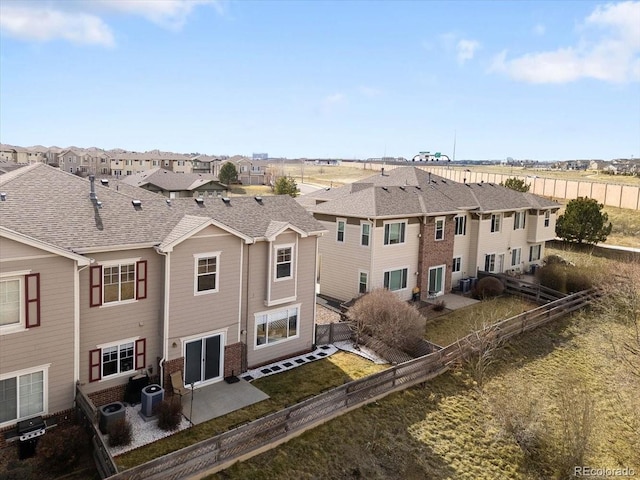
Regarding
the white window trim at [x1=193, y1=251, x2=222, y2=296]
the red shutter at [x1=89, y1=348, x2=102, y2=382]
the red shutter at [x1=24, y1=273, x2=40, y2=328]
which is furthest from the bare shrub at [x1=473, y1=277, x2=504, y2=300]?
the red shutter at [x1=24, y1=273, x2=40, y2=328]

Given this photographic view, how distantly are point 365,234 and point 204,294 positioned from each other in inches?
505

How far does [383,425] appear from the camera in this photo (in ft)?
59.2

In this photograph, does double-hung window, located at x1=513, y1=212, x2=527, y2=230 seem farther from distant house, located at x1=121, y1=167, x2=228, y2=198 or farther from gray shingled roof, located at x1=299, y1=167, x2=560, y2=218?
distant house, located at x1=121, y1=167, x2=228, y2=198

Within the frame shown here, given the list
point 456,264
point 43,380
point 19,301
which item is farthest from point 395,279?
point 19,301

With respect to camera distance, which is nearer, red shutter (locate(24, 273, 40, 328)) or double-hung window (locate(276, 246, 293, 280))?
red shutter (locate(24, 273, 40, 328))

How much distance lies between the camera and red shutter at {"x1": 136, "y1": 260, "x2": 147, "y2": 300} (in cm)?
1706

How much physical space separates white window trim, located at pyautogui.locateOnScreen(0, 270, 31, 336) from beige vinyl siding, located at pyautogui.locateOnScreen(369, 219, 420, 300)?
18.4 meters

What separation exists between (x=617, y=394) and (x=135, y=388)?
21390 mm

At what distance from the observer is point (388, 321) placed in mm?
23688

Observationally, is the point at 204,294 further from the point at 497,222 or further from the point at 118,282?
the point at 497,222

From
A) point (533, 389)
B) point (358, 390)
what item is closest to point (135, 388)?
point (358, 390)

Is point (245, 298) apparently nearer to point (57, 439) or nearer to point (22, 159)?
point (57, 439)

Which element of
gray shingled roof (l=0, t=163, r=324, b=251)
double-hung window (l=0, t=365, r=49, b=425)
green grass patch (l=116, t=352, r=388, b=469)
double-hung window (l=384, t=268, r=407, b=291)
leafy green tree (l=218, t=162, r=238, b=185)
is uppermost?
leafy green tree (l=218, t=162, r=238, b=185)

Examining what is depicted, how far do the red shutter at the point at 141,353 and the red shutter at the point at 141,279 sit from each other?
1.58 m
